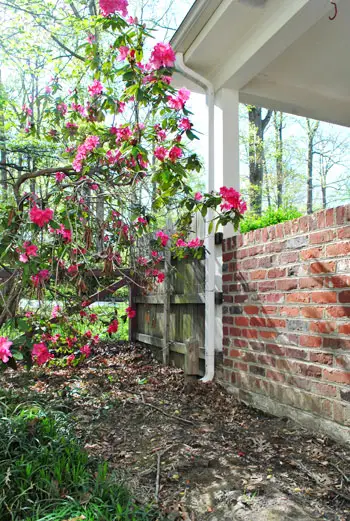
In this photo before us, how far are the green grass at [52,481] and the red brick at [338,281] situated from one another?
4.46 feet

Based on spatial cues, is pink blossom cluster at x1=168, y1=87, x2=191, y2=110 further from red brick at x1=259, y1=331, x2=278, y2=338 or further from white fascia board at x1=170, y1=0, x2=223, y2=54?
red brick at x1=259, y1=331, x2=278, y2=338

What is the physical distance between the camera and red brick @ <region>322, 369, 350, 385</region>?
2.10 metres

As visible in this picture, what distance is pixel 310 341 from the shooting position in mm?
2369

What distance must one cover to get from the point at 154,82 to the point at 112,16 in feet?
1.57

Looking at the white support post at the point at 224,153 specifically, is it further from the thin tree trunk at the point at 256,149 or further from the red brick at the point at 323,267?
the thin tree trunk at the point at 256,149

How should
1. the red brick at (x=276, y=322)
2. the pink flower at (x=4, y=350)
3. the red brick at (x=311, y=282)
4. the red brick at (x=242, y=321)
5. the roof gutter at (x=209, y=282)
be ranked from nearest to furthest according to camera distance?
the pink flower at (x=4, y=350) → the red brick at (x=311, y=282) → the red brick at (x=276, y=322) → the red brick at (x=242, y=321) → the roof gutter at (x=209, y=282)

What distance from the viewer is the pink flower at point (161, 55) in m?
2.34

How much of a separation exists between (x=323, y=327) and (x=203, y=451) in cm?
91

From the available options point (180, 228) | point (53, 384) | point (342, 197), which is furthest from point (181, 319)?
point (342, 197)

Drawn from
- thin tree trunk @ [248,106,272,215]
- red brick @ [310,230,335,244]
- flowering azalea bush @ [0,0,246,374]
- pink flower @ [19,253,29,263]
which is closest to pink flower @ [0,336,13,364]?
flowering azalea bush @ [0,0,246,374]

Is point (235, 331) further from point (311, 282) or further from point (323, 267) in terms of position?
point (323, 267)

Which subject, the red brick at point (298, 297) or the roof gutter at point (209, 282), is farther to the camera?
the roof gutter at point (209, 282)

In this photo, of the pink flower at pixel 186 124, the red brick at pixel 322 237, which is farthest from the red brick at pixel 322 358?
the pink flower at pixel 186 124

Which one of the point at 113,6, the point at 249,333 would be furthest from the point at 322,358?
the point at 113,6
